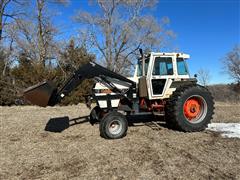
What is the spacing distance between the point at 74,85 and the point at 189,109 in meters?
3.28

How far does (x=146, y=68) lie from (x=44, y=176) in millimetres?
4685

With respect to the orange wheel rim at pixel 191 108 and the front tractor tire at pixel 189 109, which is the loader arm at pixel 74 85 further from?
the orange wheel rim at pixel 191 108

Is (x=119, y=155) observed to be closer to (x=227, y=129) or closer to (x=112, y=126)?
(x=112, y=126)

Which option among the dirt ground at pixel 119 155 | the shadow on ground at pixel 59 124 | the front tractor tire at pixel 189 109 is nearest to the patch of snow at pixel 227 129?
the dirt ground at pixel 119 155

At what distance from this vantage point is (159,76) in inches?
299

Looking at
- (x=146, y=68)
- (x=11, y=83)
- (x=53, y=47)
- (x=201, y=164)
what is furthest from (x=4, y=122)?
(x=53, y=47)

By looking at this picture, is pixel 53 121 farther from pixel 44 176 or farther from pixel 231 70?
pixel 231 70

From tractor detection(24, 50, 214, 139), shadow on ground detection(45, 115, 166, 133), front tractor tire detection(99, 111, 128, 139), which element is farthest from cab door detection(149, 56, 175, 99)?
front tractor tire detection(99, 111, 128, 139)

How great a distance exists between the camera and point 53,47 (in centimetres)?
2550

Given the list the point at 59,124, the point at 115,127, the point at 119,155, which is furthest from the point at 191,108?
the point at 59,124

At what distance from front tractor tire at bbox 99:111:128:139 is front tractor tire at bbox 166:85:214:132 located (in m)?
1.43

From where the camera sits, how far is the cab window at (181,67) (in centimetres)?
794

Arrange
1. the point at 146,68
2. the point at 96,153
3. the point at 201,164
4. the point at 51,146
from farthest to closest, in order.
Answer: the point at 146,68, the point at 51,146, the point at 96,153, the point at 201,164

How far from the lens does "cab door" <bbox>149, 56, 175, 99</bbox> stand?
24.8 ft
